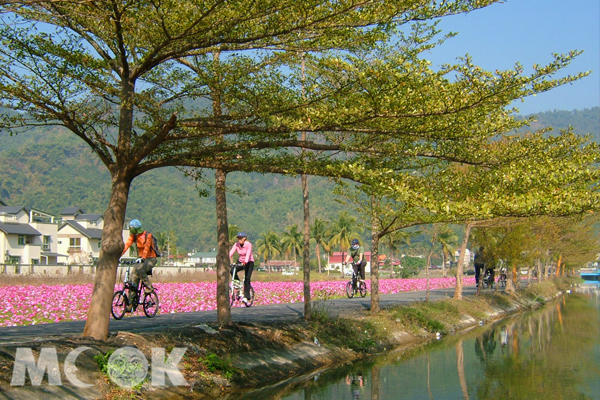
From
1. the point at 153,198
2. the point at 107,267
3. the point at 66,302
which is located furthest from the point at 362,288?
the point at 153,198

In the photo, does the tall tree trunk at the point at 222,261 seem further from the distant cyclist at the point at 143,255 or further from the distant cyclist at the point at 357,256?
the distant cyclist at the point at 357,256

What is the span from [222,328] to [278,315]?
180 inches

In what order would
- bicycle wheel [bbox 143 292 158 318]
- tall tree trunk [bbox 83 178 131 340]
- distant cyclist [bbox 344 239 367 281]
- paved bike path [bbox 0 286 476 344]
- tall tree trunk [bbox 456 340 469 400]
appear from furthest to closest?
distant cyclist [bbox 344 239 367 281] → bicycle wheel [bbox 143 292 158 318] → tall tree trunk [bbox 456 340 469 400] → paved bike path [bbox 0 286 476 344] → tall tree trunk [bbox 83 178 131 340]

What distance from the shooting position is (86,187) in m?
171

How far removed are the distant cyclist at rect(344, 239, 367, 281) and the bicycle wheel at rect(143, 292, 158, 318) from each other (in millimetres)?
8741

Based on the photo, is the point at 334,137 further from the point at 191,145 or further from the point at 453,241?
the point at 453,241

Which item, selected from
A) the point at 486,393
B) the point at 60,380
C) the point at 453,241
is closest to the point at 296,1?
the point at 60,380

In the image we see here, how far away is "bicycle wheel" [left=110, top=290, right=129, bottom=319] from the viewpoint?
13.2m

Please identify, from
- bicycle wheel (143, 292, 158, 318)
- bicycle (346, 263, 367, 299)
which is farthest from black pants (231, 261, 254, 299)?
bicycle (346, 263, 367, 299)

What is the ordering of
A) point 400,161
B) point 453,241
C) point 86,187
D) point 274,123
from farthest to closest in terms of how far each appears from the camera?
point 86,187
point 453,241
point 400,161
point 274,123

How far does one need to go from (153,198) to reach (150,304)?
528 feet

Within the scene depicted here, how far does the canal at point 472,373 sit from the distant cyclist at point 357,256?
14.9 ft

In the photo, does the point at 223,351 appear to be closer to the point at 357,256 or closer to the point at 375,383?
the point at 375,383

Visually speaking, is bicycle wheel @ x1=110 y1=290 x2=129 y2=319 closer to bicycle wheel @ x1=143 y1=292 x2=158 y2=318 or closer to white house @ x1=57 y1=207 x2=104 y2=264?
bicycle wheel @ x1=143 y1=292 x2=158 y2=318
